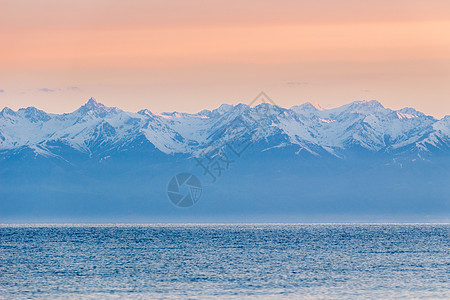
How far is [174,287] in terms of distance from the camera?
95.1 meters

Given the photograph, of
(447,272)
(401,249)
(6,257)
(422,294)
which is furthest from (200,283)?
(401,249)

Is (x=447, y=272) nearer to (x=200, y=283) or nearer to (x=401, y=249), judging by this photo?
(x=200, y=283)

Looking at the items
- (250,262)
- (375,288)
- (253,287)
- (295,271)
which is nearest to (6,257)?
(250,262)

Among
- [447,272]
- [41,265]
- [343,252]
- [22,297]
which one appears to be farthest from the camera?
[343,252]

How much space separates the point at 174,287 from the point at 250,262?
31868mm

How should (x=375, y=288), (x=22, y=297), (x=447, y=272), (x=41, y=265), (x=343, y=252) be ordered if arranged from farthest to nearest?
(x=343, y=252) → (x=41, y=265) → (x=447, y=272) → (x=375, y=288) → (x=22, y=297)

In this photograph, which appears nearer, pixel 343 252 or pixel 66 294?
pixel 66 294

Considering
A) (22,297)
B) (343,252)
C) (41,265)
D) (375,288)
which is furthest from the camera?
(343,252)

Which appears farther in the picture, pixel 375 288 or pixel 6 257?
pixel 6 257

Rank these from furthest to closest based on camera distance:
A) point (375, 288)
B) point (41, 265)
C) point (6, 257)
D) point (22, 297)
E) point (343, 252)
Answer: point (343, 252) < point (6, 257) < point (41, 265) < point (375, 288) < point (22, 297)

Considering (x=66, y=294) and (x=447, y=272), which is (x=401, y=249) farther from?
(x=66, y=294)

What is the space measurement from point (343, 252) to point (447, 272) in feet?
135

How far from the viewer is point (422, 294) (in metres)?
88.3

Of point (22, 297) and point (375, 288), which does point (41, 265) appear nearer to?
point (22, 297)
